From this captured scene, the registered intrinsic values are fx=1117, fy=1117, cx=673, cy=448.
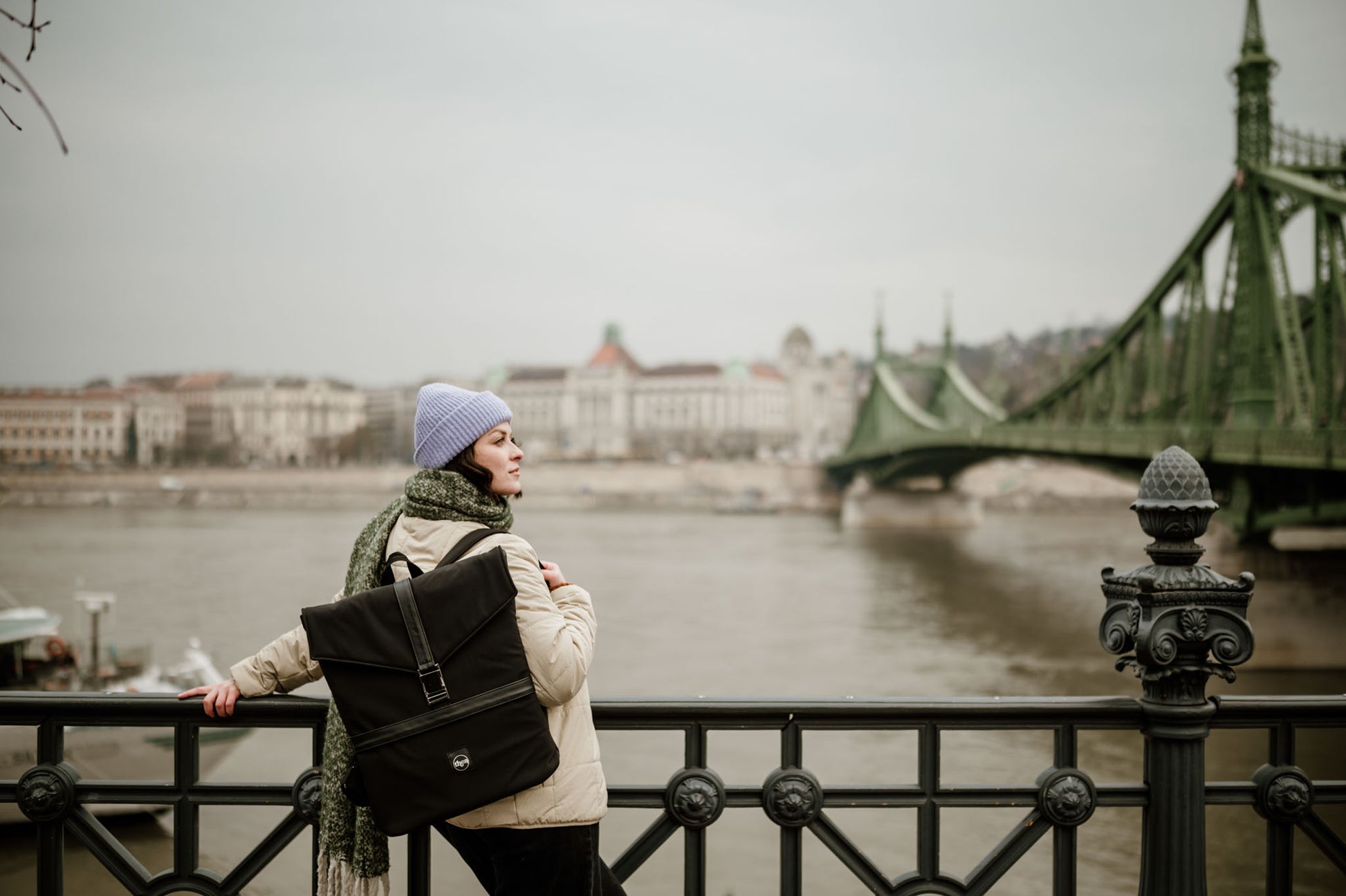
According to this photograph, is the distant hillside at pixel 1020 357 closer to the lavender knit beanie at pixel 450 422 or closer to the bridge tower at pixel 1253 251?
the bridge tower at pixel 1253 251

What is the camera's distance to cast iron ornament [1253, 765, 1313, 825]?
90.0 inches

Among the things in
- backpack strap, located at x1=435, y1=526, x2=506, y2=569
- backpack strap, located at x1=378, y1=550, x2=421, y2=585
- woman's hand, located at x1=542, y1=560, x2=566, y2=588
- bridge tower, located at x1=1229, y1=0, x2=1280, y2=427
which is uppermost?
bridge tower, located at x1=1229, y1=0, x2=1280, y2=427

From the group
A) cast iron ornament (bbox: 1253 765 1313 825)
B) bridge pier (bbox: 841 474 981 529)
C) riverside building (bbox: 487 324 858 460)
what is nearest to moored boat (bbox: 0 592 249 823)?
cast iron ornament (bbox: 1253 765 1313 825)

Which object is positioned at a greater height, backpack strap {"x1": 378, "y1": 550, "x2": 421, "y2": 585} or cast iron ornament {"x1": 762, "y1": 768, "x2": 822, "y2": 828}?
backpack strap {"x1": 378, "y1": 550, "x2": 421, "y2": 585}

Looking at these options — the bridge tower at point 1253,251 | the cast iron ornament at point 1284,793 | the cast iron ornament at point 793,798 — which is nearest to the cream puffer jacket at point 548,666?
the cast iron ornament at point 793,798

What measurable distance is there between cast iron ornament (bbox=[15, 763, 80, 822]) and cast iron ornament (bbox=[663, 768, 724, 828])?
1205 millimetres

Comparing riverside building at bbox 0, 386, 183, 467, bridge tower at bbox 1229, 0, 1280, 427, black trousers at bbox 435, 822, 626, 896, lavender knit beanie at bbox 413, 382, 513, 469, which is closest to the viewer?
black trousers at bbox 435, 822, 626, 896

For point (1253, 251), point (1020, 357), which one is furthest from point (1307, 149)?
point (1020, 357)

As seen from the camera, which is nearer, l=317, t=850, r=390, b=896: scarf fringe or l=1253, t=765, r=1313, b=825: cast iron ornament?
l=317, t=850, r=390, b=896: scarf fringe

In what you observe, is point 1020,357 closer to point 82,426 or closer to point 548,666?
point 82,426

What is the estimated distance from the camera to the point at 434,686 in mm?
1865

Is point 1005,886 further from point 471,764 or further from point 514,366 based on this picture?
point 514,366

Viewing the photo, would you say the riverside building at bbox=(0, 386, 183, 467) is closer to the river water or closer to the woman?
the river water

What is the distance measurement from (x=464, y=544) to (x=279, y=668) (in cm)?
49
